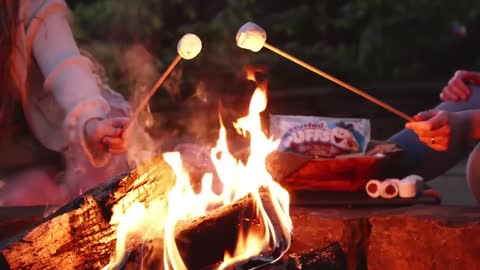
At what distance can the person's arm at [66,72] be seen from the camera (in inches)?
116

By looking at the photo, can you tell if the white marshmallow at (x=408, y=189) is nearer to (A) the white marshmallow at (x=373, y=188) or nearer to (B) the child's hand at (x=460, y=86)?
(A) the white marshmallow at (x=373, y=188)

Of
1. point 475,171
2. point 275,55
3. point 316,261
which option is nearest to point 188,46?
point 316,261

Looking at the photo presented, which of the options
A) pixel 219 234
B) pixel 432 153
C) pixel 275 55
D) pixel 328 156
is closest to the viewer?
pixel 219 234

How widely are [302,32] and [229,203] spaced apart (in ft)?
16.2

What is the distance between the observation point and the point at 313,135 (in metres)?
2.91

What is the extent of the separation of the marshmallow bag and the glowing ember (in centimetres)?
31

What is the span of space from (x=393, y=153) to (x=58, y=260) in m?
1.37

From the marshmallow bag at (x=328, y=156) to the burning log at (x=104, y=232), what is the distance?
1.79 ft

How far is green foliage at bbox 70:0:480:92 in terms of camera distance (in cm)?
646

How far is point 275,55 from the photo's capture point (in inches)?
269

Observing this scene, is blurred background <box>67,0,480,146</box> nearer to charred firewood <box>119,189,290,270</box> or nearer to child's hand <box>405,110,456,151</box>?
child's hand <box>405,110,456,151</box>

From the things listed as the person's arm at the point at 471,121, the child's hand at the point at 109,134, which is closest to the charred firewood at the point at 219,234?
the child's hand at the point at 109,134

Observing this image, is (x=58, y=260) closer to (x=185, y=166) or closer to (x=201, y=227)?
(x=201, y=227)

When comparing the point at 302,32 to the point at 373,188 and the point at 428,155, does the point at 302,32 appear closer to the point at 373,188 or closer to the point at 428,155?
the point at 428,155
